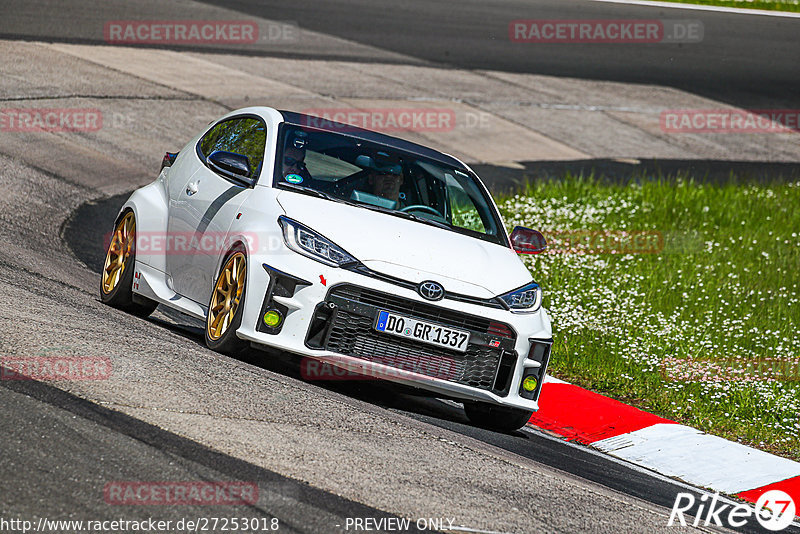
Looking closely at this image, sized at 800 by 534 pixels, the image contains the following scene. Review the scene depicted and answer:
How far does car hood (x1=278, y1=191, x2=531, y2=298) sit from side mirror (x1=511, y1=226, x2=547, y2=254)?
0.53 meters

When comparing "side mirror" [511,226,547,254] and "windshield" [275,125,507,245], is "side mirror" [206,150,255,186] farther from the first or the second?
"side mirror" [511,226,547,254]

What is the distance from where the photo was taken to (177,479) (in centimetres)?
462

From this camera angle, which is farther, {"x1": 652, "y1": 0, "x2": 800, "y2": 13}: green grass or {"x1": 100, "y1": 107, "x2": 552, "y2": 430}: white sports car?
{"x1": 652, "y1": 0, "x2": 800, "y2": 13}: green grass

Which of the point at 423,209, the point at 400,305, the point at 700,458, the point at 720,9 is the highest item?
the point at 720,9

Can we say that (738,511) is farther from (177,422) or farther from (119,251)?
(119,251)

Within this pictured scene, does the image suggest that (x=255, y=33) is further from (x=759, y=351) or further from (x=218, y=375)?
(x=218, y=375)

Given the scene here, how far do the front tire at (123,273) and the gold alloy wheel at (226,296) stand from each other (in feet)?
3.82

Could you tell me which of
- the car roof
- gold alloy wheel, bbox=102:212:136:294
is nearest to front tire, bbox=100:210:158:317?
gold alloy wheel, bbox=102:212:136:294

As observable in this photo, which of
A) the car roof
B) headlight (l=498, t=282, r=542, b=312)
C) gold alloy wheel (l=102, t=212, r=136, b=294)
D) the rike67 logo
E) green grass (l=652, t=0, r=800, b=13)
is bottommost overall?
the rike67 logo

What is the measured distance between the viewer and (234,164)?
721 cm

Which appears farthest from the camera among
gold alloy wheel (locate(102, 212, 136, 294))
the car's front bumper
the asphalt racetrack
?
gold alloy wheel (locate(102, 212, 136, 294))

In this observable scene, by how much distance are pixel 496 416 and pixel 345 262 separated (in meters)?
1.52

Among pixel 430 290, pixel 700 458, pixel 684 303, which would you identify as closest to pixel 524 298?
pixel 430 290

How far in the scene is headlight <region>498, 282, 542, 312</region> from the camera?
6921 mm
